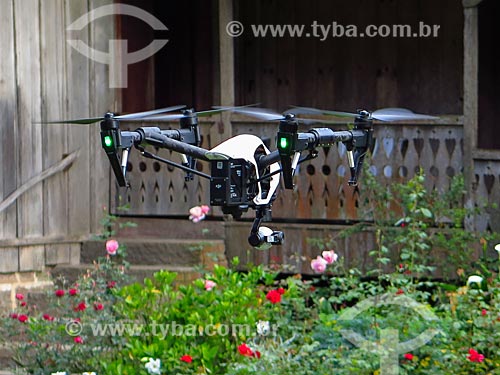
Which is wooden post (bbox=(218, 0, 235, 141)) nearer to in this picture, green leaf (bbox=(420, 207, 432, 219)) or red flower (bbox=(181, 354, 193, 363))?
green leaf (bbox=(420, 207, 432, 219))

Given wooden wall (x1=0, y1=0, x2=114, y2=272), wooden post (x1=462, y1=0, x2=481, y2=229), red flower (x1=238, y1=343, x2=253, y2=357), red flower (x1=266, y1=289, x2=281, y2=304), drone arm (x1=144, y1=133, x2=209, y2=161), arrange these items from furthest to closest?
wooden wall (x1=0, y1=0, x2=114, y2=272)
wooden post (x1=462, y1=0, x2=481, y2=229)
red flower (x1=266, y1=289, x2=281, y2=304)
red flower (x1=238, y1=343, x2=253, y2=357)
drone arm (x1=144, y1=133, x2=209, y2=161)

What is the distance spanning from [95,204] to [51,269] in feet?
2.55

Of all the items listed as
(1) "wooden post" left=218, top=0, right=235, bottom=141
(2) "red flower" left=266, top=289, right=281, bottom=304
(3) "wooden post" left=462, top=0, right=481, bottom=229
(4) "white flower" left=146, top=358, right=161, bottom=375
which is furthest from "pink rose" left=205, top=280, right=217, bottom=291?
(1) "wooden post" left=218, top=0, right=235, bottom=141

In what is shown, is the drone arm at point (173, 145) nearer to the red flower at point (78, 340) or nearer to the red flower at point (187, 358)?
the red flower at point (187, 358)

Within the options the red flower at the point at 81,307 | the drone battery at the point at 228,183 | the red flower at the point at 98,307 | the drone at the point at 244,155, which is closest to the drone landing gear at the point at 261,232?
the drone at the point at 244,155

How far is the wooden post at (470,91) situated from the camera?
30.6ft

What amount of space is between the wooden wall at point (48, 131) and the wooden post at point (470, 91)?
130 inches

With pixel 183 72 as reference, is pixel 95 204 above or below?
below

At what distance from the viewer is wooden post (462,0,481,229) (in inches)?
367

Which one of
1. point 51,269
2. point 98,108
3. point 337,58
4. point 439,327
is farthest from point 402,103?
point 439,327

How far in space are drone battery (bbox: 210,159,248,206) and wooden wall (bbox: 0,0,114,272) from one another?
6947 millimetres

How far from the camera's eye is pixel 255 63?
12.0m

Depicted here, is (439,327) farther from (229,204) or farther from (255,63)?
(255,63)

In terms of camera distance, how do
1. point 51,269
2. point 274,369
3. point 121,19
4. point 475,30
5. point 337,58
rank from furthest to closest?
point 337,58 → point 121,19 → point 51,269 → point 475,30 → point 274,369
